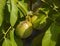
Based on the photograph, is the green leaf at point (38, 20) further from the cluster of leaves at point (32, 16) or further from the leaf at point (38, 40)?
the leaf at point (38, 40)

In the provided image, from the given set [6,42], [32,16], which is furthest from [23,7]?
[6,42]

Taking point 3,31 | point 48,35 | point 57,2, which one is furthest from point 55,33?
point 3,31

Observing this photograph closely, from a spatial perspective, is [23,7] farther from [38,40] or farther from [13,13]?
[38,40]

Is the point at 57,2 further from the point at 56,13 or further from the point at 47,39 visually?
the point at 47,39

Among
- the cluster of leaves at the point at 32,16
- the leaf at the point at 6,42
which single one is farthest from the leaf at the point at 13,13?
the leaf at the point at 6,42

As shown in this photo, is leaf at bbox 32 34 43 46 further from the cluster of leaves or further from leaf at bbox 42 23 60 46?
leaf at bbox 42 23 60 46
